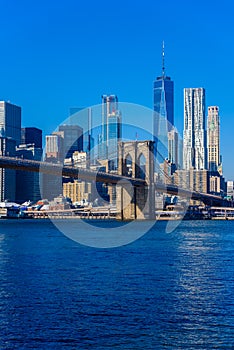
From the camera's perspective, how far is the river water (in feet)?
34.9

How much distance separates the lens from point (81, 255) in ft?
80.3

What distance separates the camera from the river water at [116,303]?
10641 mm

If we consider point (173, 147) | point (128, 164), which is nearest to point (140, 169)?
point (128, 164)

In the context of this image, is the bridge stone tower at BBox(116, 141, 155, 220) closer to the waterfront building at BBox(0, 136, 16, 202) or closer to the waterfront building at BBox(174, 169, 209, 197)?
the waterfront building at BBox(0, 136, 16, 202)

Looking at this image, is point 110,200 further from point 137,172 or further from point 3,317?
point 3,317

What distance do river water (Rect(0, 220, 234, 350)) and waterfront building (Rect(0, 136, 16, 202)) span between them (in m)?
104

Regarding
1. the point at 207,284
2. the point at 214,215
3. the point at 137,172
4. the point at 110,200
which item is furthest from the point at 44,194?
the point at 207,284

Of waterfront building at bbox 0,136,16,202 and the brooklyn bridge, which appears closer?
the brooklyn bridge

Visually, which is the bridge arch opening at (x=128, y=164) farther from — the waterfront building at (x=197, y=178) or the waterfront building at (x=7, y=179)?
the waterfront building at (x=197, y=178)

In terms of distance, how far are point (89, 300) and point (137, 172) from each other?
182 feet

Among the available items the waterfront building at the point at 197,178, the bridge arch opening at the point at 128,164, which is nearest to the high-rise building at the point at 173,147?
the waterfront building at the point at 197,178

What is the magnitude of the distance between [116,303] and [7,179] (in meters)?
115

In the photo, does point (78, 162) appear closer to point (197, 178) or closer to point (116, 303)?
point (116, 303)

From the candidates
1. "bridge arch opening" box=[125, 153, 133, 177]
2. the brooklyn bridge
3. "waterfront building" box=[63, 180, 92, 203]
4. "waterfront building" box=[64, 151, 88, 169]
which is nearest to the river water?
the brooklyn bridge
